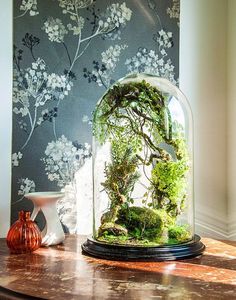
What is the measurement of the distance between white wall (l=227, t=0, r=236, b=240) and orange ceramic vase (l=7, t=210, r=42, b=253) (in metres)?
0.96

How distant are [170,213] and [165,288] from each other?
418 mm

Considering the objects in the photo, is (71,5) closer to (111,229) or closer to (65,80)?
(65,80)

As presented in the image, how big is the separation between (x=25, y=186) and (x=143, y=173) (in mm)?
522

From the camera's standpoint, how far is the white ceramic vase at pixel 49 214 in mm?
1441

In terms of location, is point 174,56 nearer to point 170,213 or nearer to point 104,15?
point 104,15

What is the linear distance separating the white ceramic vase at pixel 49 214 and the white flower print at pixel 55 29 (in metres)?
0.65

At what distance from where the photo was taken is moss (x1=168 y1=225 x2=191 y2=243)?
1.36 metres

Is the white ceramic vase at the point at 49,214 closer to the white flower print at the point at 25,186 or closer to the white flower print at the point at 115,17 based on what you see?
the white flower print at the point at 25,186

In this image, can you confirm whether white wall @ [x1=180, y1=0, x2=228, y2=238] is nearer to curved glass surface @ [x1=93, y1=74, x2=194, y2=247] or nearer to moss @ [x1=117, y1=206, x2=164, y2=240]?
curved glass surface @ [x1=93, y1=74, x2=194, y2=247]

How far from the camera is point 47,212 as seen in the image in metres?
1.47

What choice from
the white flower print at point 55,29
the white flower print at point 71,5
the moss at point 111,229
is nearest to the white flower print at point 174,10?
the white flower print at point 71,5

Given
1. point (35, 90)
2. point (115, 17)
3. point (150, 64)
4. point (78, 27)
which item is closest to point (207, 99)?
point (150, 64)

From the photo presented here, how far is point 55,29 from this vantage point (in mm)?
1715

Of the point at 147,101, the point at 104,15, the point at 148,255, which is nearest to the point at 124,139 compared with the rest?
the point at 147,101
